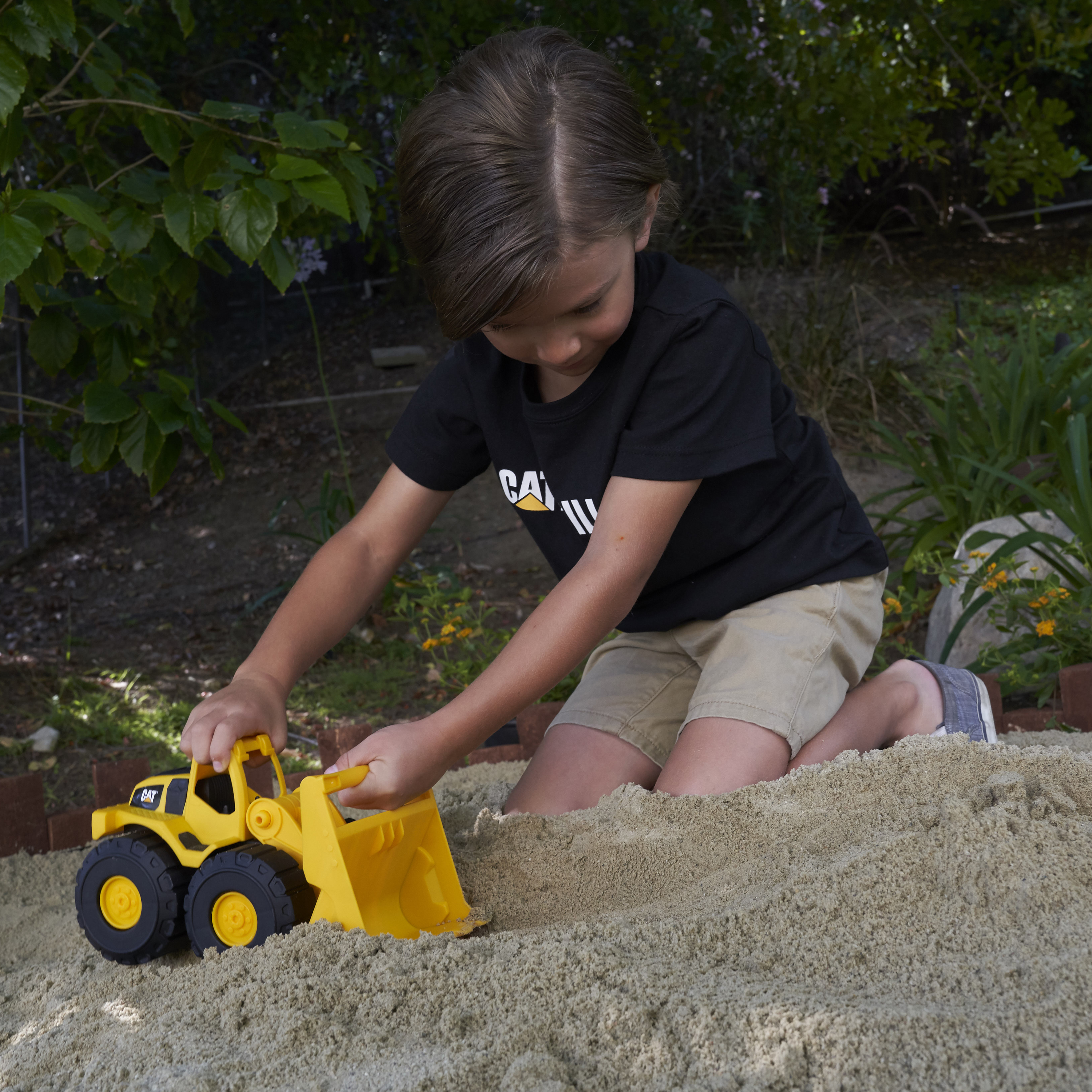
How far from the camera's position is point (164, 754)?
2873mm

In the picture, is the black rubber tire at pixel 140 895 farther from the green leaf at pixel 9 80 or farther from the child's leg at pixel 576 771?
the green leaf at pixel 9 80

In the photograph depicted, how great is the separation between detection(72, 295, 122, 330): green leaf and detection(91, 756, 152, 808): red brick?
3.27 ft

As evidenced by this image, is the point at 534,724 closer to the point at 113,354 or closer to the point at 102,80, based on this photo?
the point at 113,354

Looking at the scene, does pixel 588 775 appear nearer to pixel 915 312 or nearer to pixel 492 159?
pixel 492 159

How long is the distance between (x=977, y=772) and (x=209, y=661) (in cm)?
286

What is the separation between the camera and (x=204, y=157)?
202 centimetres

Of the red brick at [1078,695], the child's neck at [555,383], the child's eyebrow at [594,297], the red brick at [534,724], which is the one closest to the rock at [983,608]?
the red brick at [1078,695]

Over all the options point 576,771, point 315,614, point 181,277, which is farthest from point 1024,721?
point 181,277

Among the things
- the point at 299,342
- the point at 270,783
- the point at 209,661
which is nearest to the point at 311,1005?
the point at 270,783

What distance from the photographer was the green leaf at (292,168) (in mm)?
1894

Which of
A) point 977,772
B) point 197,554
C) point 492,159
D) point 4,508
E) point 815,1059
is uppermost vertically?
point 492,159

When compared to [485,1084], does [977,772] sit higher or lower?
lower

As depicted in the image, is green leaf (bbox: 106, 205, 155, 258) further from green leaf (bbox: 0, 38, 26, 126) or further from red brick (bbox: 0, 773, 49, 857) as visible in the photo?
red brick (bbox: 0, 773, 49, 857)

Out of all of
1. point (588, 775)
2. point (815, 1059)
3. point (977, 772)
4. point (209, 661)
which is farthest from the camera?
point (209, 661)
